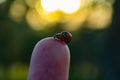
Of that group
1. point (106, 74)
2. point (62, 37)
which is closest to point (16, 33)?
point (106, 74)

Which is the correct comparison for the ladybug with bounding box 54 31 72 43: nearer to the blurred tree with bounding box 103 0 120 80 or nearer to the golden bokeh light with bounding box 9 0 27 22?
the blurred tree with bounding box 103 0 120 80

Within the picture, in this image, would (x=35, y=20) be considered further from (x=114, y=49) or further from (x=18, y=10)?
(x=114, y=49)

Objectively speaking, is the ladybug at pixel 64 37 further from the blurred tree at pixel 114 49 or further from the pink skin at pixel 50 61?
the blurred tree at pixel 114 49

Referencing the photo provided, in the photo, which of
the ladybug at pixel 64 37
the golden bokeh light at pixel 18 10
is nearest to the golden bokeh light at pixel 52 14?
the golden bokeh light at pixel 18 10

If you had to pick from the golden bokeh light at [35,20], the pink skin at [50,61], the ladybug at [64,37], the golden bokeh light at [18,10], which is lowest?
the golden bokeh light at [35,20]

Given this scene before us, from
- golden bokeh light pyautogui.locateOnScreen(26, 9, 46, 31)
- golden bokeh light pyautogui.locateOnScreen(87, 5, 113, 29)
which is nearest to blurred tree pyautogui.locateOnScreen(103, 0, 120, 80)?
golden bokeh light pyautogui.locateOnScreen(87, 5, 113, 29)

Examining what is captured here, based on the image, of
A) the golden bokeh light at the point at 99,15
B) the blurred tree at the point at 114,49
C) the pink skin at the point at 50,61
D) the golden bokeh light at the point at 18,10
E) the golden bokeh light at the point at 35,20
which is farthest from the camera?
the golden bokeh light at the point at 35,20

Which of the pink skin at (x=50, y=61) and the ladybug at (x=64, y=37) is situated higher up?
the ladybug at (x=64, y=37)

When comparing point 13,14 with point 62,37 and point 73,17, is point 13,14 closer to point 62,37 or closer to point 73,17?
point 73,17

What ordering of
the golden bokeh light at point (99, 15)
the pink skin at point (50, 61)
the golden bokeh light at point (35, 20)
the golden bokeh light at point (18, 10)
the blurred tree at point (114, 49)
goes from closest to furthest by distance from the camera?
the pink skin at point (50, 61) → the blurred tree at point (114, 49) → the golden bokeh light at point (99, 15) → the golden bokeh light at point (18, 10) → the golden bokeh light at point (35, 20)
